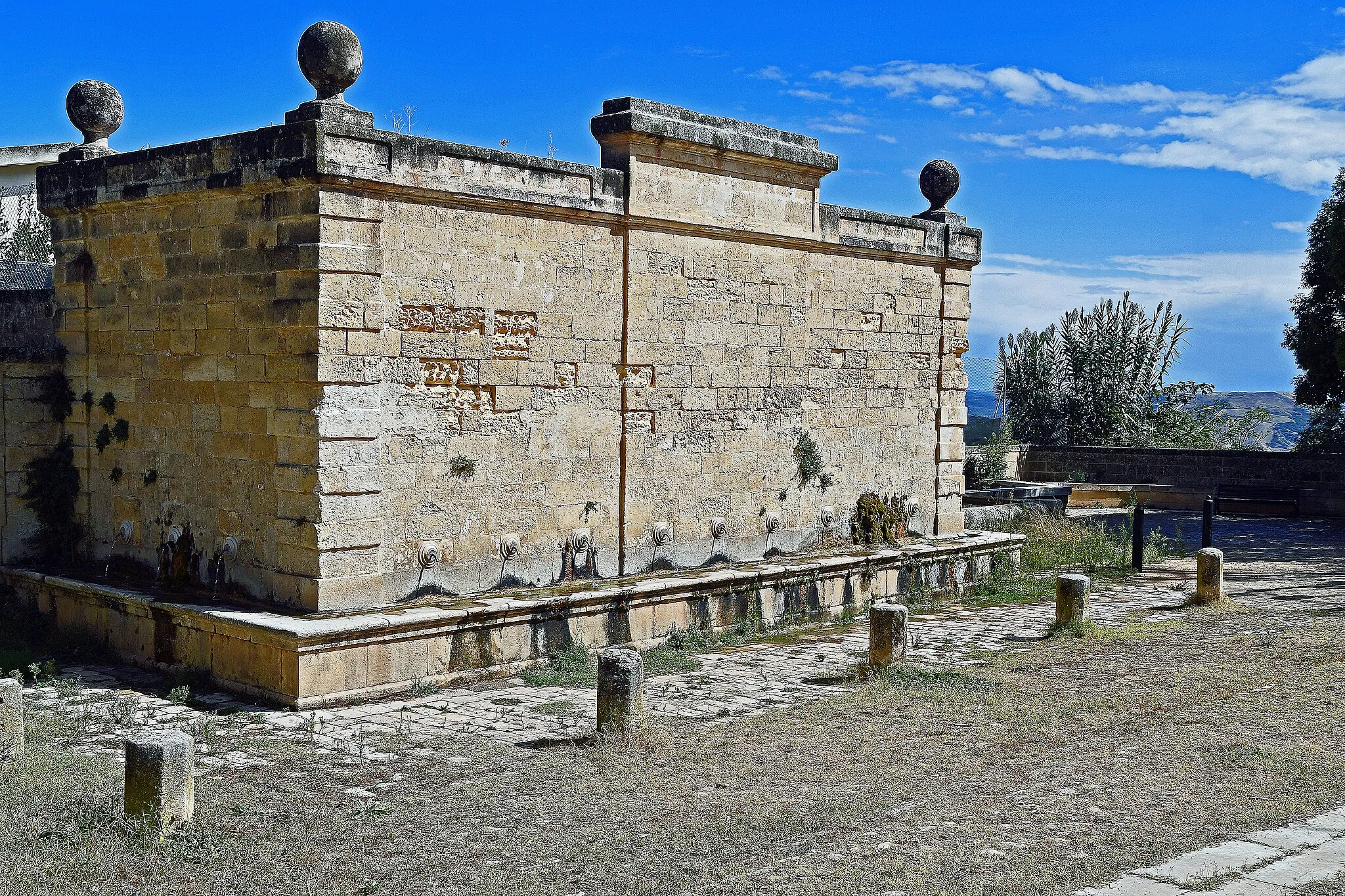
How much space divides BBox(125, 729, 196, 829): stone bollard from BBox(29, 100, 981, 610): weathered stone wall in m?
2.83

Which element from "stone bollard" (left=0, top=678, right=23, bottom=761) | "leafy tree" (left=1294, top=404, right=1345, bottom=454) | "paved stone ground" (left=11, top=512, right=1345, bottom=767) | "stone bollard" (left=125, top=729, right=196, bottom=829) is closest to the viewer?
"stone bollard" (left=125, top=729, right=196, bottom=829)

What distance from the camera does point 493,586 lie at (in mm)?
9844

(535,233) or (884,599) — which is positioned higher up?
(535,233)

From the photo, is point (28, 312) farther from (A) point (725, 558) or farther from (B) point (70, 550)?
(A) point (725, 558)

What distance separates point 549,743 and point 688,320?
4746 mm

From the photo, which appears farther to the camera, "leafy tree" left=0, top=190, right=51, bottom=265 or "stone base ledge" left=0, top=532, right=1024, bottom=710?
"leafy tree" left=0, top=190, right=51, bottom=265

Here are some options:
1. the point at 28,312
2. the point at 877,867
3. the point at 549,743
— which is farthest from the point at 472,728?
the point at 28,312

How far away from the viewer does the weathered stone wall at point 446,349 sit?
8.73 m

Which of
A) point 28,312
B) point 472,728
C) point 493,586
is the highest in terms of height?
point 28,312

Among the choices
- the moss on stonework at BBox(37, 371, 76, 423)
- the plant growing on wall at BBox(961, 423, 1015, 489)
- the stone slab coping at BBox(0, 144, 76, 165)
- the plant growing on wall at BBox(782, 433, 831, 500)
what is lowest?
the plant growing on wall at BBox(961, 423, 1015, 489)

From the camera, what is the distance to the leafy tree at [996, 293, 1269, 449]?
28.3 m

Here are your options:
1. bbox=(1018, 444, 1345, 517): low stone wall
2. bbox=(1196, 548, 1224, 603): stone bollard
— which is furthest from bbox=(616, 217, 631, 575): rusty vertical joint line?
bbox=(1018, 444, 1345, 517): low stone wall

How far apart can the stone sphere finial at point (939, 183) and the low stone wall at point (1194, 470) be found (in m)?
10.6

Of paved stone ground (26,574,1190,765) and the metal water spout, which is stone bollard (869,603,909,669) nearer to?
paved stone ground (26,574,1190,765)
